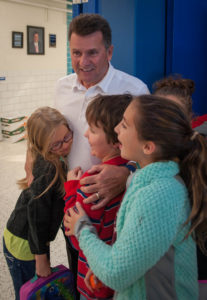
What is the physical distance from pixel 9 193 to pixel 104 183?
3269 millimetres

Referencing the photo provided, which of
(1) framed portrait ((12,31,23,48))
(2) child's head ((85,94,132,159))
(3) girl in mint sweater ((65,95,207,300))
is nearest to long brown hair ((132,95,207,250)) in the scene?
(3) girl in mint sweater ((65,95,207,300))

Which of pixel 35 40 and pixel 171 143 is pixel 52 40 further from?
pixel 171 143

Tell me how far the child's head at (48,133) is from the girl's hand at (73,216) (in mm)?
418

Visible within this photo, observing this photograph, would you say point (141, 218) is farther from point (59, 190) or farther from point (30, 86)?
point (30, 86)

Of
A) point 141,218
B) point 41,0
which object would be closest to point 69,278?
point 141,218

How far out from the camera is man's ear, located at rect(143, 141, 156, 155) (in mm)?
930

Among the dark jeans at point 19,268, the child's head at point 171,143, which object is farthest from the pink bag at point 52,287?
the child's head at point 171,143

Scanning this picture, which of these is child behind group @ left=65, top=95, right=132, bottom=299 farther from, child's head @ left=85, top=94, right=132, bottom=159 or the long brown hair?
the long brown hair

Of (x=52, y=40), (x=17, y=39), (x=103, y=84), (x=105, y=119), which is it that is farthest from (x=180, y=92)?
(x=52, y=40)

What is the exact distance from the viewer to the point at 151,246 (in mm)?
831

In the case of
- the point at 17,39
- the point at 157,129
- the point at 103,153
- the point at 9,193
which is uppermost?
the point at 17,39

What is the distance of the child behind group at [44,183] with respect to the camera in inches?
57.2

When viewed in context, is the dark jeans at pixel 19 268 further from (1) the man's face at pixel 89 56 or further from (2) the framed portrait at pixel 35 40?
(2) the framed portrait at pixel 35 40

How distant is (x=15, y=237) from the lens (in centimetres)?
165
